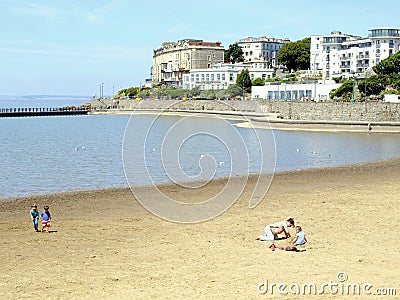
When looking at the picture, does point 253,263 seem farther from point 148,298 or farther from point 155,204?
point 155,204

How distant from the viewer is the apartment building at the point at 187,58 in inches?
5704

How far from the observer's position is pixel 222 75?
126062 mm

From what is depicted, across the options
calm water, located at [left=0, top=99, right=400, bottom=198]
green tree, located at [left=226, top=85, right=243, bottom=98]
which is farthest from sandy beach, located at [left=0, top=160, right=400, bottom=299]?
green tree, located at [left=226, top=85, right=243, bottom=98]

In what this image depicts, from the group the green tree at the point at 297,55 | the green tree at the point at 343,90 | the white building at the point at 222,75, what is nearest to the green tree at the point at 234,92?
the white building at the point at 222,75

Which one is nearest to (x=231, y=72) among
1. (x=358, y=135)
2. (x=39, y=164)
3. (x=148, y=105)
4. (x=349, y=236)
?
(x=148, y=105)

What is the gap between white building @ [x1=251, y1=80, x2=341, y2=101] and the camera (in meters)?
87.9

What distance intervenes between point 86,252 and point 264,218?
5378mm

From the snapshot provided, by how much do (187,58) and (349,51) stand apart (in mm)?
48456

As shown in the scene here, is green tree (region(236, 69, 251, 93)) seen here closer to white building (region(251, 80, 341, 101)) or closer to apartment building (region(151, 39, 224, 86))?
white building (region(251, 80, 341, 101))

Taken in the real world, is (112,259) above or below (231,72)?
below

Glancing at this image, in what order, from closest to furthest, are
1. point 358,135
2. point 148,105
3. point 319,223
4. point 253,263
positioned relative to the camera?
point 253,263
point 319,223
point 358,135
point 148,105

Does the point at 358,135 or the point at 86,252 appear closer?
the point at 86,252

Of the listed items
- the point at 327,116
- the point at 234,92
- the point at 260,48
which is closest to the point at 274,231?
the point at 327,116

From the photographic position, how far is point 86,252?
13.1 m
